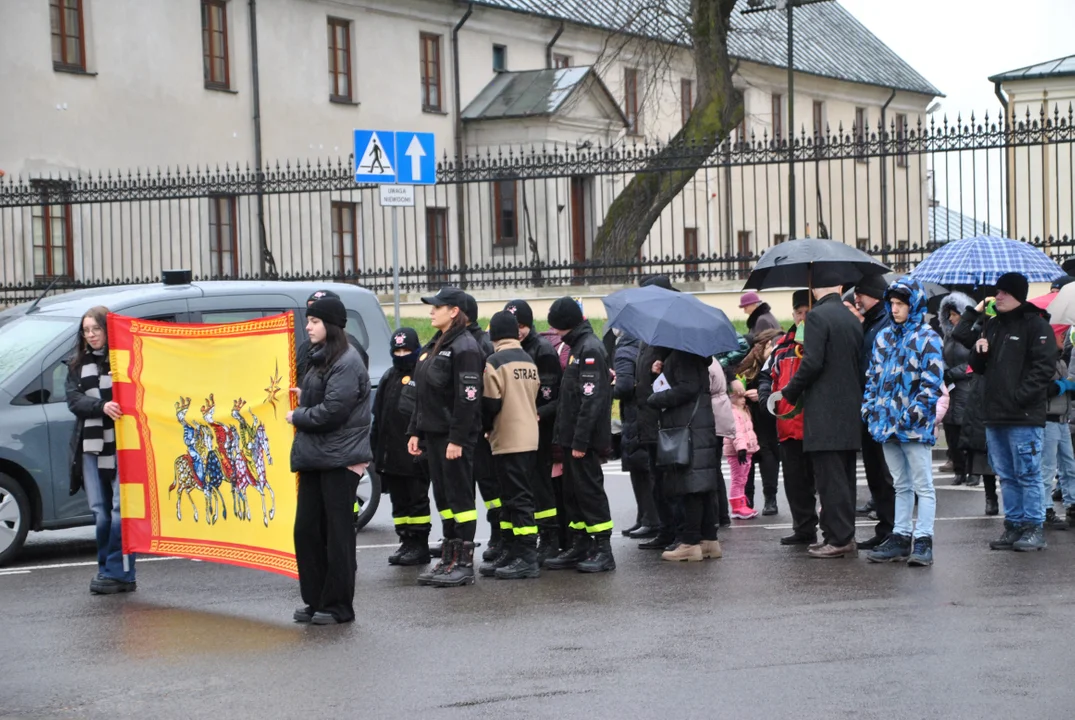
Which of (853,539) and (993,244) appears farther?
(993,244)

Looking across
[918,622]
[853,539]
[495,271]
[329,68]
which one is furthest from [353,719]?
[329,68]

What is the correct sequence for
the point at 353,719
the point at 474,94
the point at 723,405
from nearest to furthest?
the point at 353,719 → the point at 723,405 → the point at 474,94

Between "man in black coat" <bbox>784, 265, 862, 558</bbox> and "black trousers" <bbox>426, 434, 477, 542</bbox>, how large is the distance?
222 centimetres

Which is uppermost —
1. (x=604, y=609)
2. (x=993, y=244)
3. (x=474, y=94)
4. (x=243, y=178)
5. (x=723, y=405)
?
(x=474, y=94)

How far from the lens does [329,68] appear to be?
1468 inches

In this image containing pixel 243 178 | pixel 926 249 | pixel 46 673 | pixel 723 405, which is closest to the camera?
pixel 46 673

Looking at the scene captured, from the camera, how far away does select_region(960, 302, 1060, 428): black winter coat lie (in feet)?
35.0

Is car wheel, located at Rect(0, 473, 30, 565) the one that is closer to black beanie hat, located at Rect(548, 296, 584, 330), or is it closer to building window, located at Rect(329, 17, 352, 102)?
black beanie hat, located at Rect(548, 296, 584, 330)

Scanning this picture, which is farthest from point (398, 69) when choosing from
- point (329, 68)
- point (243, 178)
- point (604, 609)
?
point (604, 609)

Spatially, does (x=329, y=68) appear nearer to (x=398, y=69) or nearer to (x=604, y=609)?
(x=398, y=69)

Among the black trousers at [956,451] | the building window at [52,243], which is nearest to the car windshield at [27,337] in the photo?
the black trousers at [956,451]

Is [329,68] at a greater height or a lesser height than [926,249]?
greater

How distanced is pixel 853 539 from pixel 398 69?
2971 cm

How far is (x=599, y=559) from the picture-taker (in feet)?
34.5
